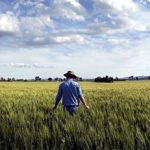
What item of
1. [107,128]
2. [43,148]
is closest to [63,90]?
[107,128]

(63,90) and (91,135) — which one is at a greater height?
(63,90)

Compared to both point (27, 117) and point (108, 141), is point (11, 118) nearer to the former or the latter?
point (27, 117)

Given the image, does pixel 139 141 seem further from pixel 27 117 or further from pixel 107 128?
pixel 27 117

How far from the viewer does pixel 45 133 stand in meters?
6.98

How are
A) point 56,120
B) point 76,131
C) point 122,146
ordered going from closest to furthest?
point 122,146 → point 76,131 → point 56,120

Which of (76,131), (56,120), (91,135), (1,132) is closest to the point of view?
(91,135)

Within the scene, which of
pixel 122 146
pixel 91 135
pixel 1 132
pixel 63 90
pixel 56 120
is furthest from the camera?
pixel 63 90

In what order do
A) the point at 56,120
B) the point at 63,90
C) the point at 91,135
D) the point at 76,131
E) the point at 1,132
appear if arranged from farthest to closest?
the point at 63,90
the point at 56,120
the point at 1,132
the point at 76,131
the point at 91,135

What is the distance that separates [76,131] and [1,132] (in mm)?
1621

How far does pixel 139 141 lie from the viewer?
6.18m

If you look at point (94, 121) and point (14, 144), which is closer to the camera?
point (14, 144)

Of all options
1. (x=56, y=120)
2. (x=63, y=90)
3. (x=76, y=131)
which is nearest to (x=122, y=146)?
(x=76, y=131)

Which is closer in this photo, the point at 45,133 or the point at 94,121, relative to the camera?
the point at 45,133

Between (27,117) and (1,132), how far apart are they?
4.35ft
